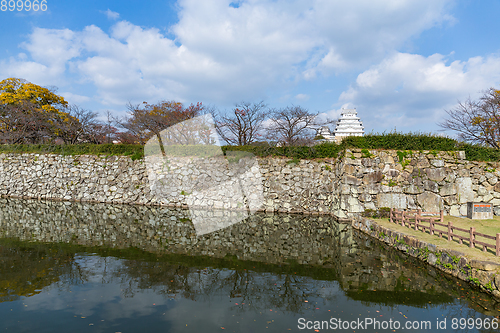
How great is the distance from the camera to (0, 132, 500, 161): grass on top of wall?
12.3 m

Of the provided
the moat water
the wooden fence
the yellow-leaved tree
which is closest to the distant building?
the wooden fence

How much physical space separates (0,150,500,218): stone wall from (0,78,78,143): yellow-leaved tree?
306cm

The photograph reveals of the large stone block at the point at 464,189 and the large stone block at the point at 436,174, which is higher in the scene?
the large stone block at the point at 436,174

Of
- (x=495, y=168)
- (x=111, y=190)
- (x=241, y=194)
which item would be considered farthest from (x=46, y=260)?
(x=495, y=168)

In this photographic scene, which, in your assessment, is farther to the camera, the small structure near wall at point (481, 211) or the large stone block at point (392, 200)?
the large stone block at point (392, 200)

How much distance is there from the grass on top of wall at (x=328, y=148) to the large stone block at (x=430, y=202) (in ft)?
7.06

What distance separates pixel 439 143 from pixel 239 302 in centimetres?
1218

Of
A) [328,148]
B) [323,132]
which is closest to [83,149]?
[328,148]

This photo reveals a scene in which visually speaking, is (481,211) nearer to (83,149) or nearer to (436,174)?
(436,174)

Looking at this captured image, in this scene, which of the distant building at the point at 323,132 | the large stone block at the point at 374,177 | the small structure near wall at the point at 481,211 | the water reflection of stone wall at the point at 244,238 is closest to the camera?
the water reflection of stone wall at the point at 244,238

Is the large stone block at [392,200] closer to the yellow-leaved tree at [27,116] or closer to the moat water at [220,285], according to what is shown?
the moat water at [220,285]

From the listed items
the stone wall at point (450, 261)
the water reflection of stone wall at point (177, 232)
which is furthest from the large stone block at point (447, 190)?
the stone wall at point (450, 261)

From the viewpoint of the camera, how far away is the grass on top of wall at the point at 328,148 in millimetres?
12336

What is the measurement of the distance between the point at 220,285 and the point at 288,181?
32.0ft
